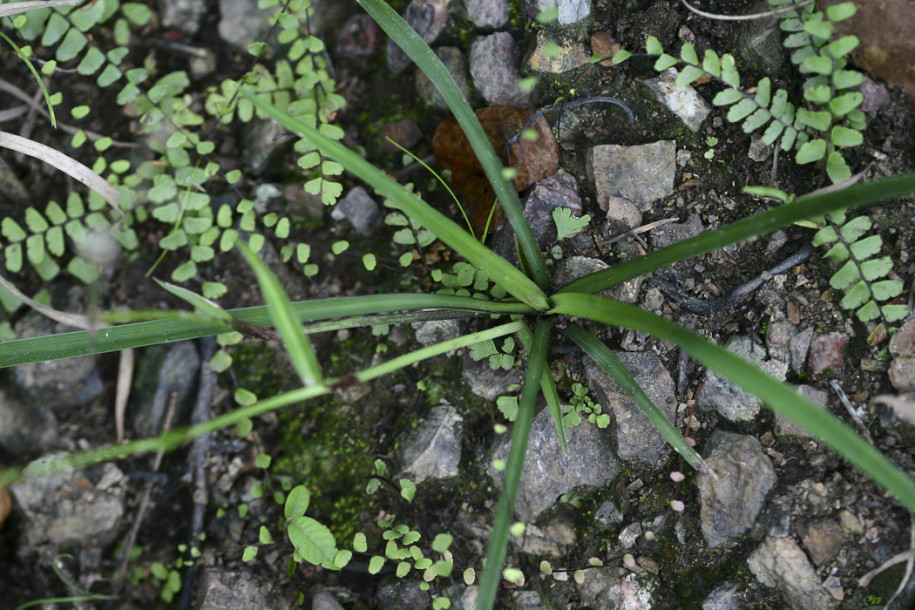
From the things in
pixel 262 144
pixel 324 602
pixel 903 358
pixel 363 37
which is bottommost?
pixel 324 602

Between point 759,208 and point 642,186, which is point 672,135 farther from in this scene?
point 759,208

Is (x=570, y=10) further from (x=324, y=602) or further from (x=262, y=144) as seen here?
(x=324, y=602)

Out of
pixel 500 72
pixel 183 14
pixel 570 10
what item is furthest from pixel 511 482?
pixel 183 14

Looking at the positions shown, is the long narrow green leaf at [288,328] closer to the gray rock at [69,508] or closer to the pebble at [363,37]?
the pebble at [363,37]

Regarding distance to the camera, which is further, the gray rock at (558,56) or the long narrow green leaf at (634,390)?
the gray rock at (558,56)

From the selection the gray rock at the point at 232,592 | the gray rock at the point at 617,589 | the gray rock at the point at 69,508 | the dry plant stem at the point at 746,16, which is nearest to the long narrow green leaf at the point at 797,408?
the gray rock at the point at 617,589

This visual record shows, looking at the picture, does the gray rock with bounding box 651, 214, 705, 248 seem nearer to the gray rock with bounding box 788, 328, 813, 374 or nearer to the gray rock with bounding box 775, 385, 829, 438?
the gray rock with bounding box 788, 328, 813, 374

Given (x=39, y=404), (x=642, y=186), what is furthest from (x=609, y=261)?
(x=39, y=404)
